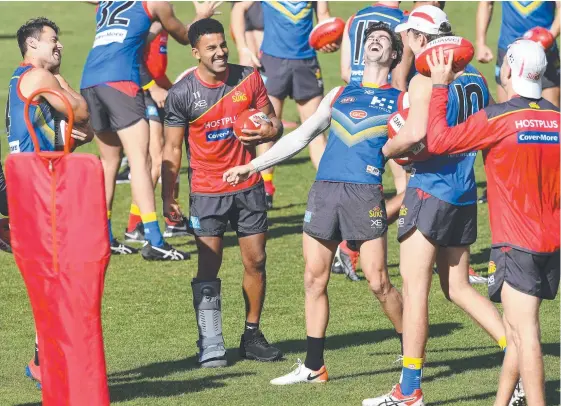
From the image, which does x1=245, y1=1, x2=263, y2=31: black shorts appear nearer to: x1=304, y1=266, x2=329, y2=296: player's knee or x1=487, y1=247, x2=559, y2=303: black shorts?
x1=304, y1=266, x2=329, y2=296: player's knee

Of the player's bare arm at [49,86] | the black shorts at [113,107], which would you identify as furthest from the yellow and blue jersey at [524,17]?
the player's bare arm at [49,86]

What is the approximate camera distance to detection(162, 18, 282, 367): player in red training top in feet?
28.5

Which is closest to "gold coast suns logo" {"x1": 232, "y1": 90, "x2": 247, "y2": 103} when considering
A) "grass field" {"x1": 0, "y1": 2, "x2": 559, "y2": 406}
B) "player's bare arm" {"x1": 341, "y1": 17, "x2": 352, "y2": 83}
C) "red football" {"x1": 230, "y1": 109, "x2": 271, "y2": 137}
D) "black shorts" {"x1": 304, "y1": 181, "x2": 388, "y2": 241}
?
"red football" {"x1": 230, "y1": 109, "x2": 271, "y2": 137}

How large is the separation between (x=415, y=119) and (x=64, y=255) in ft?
6.85

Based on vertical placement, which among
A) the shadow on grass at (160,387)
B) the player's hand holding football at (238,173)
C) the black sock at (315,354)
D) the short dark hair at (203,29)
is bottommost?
the shadow on grass at (160,387)

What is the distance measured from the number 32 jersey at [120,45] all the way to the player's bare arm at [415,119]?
17.2 feet

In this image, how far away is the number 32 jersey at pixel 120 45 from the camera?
1182 centimetres

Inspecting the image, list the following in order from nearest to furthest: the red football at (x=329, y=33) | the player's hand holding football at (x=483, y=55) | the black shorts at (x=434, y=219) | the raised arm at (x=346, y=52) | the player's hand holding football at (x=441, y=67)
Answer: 1. the player's hand holding football at (x=441, y=67)
2. the black shorts at (x=434, y=219)
3. the raised arm at (x=346, y=52)
4. the red football at (x=329, y=33)
5. the player's hand holding football at (x=483, y=55)

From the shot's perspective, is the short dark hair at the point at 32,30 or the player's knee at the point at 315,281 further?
the player's knee at the point at 315,281

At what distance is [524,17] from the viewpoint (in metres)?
14.2

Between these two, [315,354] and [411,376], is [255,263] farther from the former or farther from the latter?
[411,376]

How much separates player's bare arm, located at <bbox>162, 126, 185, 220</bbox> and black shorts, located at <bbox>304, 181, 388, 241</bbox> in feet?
3.98

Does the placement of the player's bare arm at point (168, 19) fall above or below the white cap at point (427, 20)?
below

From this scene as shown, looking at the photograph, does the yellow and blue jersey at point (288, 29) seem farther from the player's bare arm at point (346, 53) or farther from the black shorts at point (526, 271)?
the black shorts at point (526, 271)
